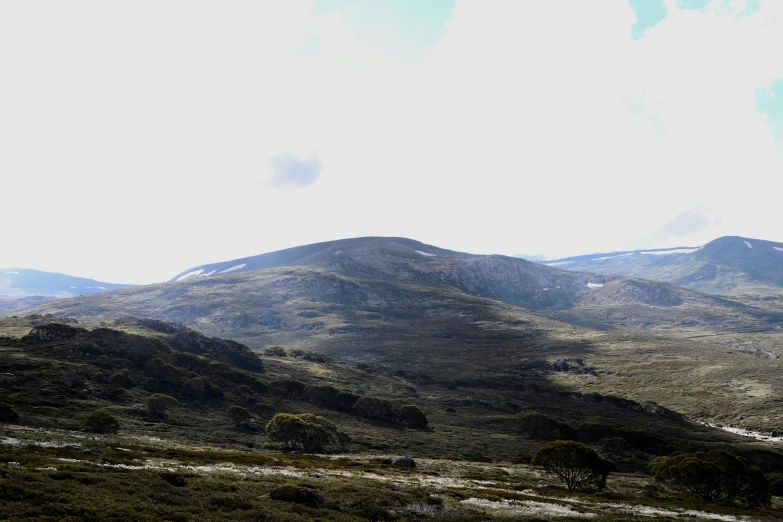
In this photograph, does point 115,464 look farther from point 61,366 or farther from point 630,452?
point 630,452

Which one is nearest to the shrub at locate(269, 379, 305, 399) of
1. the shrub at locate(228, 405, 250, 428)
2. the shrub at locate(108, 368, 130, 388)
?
the shrub at locate(228, 405, 250, 428)

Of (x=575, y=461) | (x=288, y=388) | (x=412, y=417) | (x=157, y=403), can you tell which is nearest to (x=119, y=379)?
(x=157, y=403)

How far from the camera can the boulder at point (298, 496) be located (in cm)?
2797

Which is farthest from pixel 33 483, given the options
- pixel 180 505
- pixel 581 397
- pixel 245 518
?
pixel 581 397

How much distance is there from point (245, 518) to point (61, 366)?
10116cm

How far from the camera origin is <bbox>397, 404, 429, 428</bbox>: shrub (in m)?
117

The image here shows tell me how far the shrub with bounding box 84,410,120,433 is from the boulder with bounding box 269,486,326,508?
47.9 meters

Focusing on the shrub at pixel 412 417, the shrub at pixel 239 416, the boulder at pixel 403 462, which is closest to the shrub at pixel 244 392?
the shrub at pixel 239 416

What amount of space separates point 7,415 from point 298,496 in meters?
54.2

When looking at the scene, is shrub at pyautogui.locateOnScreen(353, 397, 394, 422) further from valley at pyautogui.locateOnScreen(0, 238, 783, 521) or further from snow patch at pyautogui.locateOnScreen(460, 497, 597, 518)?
snow patch at pyautogui.locateOnScreen(460, 497, 597, 518)

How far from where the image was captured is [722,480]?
54312 mm

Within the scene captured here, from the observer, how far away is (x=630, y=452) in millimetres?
100562

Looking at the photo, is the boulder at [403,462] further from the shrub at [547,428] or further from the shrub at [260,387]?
the shrub at [260,387]

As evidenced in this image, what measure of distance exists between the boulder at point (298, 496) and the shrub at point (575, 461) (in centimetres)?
3543
